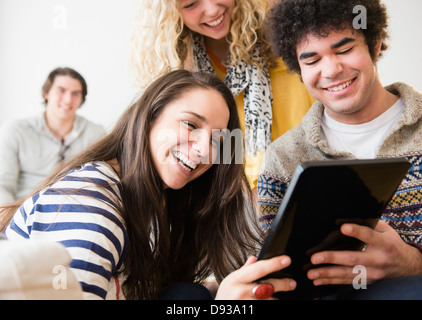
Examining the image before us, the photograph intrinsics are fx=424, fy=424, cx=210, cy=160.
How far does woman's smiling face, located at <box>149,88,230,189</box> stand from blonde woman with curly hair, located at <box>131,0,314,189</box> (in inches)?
23.6

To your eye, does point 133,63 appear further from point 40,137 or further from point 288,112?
point 40,137

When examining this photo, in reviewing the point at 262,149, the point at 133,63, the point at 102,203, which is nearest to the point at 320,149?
the point at 262,149

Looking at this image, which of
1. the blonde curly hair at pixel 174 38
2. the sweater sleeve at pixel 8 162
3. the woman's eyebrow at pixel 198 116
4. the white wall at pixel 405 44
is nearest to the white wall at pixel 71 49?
the sweater sleeve at pixel 8 162

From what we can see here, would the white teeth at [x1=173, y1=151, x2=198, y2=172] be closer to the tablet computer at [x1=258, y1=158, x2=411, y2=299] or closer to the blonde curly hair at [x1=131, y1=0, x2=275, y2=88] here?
the tablet computer at [x1=258, y1=158, x2=411, y2=299]

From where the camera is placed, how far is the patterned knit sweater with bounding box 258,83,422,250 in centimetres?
118

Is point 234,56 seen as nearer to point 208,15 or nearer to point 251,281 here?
point 208,15

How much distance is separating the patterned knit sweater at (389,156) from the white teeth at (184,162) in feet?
0.94

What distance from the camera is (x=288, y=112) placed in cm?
184

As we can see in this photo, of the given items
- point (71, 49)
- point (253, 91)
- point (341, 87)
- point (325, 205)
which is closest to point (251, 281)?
point (325, 205)

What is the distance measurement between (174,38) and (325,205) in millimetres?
1121

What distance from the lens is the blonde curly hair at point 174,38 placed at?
5.60 ft

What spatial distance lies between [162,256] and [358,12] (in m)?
0.93

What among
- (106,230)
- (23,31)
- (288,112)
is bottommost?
(106,230)

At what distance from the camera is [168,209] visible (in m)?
1.34
